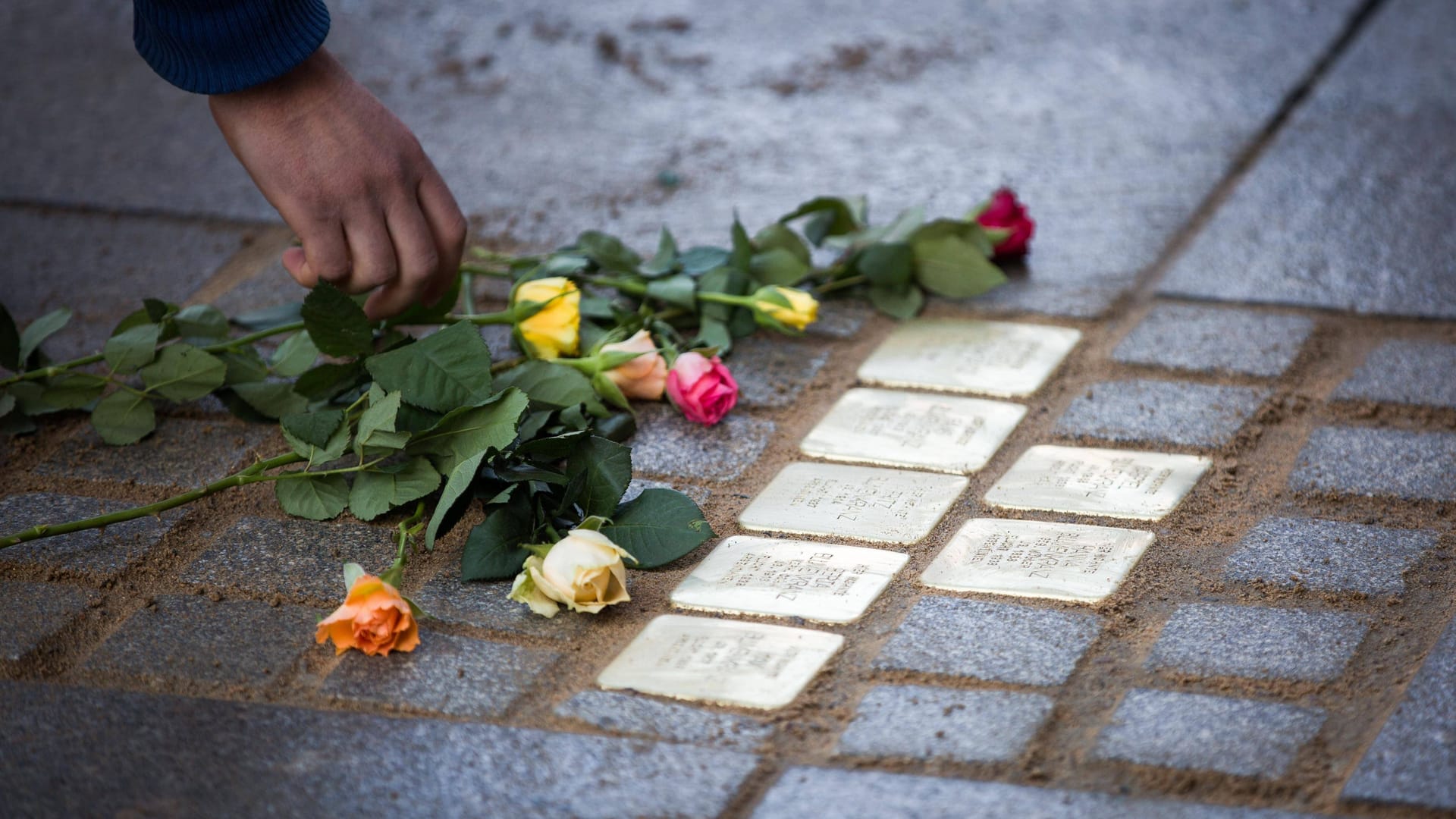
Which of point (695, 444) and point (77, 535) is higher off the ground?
point (695, 444)

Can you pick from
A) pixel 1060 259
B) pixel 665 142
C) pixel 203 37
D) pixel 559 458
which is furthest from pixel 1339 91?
pixel 203 37

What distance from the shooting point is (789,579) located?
1.73 m

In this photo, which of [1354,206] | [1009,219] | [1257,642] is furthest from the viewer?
[1354,206]

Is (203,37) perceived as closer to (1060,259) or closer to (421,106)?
(1060,259)

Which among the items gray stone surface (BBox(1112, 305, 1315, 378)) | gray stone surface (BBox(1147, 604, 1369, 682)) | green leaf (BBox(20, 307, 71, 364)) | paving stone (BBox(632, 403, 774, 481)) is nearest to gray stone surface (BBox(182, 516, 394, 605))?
paving stone (BBox(632, 403, 774, 481))

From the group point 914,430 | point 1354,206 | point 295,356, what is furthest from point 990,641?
point 1354,206

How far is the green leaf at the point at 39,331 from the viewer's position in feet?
7.09

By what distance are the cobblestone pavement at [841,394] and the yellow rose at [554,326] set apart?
0.18 metres

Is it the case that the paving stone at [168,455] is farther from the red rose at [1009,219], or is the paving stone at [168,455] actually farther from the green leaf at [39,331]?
the red rose at [1009,219]

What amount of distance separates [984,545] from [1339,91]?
2024 millimetres

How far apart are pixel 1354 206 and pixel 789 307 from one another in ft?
4.02

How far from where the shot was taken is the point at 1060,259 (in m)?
2.65

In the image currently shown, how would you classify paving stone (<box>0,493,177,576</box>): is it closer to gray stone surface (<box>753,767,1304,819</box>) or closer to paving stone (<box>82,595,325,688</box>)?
paving stone (<box>82,595,325,688</box>)

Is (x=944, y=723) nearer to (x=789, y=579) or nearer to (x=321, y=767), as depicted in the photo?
(x=789, y=579)
